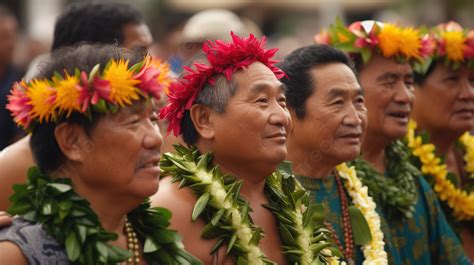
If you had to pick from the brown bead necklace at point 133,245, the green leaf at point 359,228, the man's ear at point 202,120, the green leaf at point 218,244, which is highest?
the man's ear at point 202,120

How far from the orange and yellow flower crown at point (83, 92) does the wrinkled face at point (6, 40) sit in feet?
21.7

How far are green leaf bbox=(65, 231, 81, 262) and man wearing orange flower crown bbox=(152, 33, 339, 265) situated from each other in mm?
832

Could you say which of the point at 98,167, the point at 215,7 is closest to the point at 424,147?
the point at 98,167

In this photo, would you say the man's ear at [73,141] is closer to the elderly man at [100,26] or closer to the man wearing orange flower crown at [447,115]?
the elderly man at [100,26]

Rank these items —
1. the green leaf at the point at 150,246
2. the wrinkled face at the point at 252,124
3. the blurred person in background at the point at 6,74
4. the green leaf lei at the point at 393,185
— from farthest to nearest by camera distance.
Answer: the blurred person in background at the point at 6,74, the green leaf lei at the point at 393,185, the wrinkled face at the point at 252,124, the green leaf at the point at 150,246

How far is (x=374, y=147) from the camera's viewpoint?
677 centimetres

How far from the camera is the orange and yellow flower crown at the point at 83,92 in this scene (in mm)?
3865

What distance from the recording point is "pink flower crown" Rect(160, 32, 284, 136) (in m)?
4.88

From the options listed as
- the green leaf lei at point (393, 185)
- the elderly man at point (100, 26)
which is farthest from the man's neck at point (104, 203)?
the green leaf lei at point (393, 185)

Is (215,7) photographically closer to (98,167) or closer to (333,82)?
(333,82)

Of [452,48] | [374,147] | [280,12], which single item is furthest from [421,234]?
[280,12]

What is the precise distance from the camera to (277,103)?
16.2ft

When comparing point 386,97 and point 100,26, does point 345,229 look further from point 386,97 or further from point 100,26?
point 100,26

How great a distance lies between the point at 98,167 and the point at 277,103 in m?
1.26
